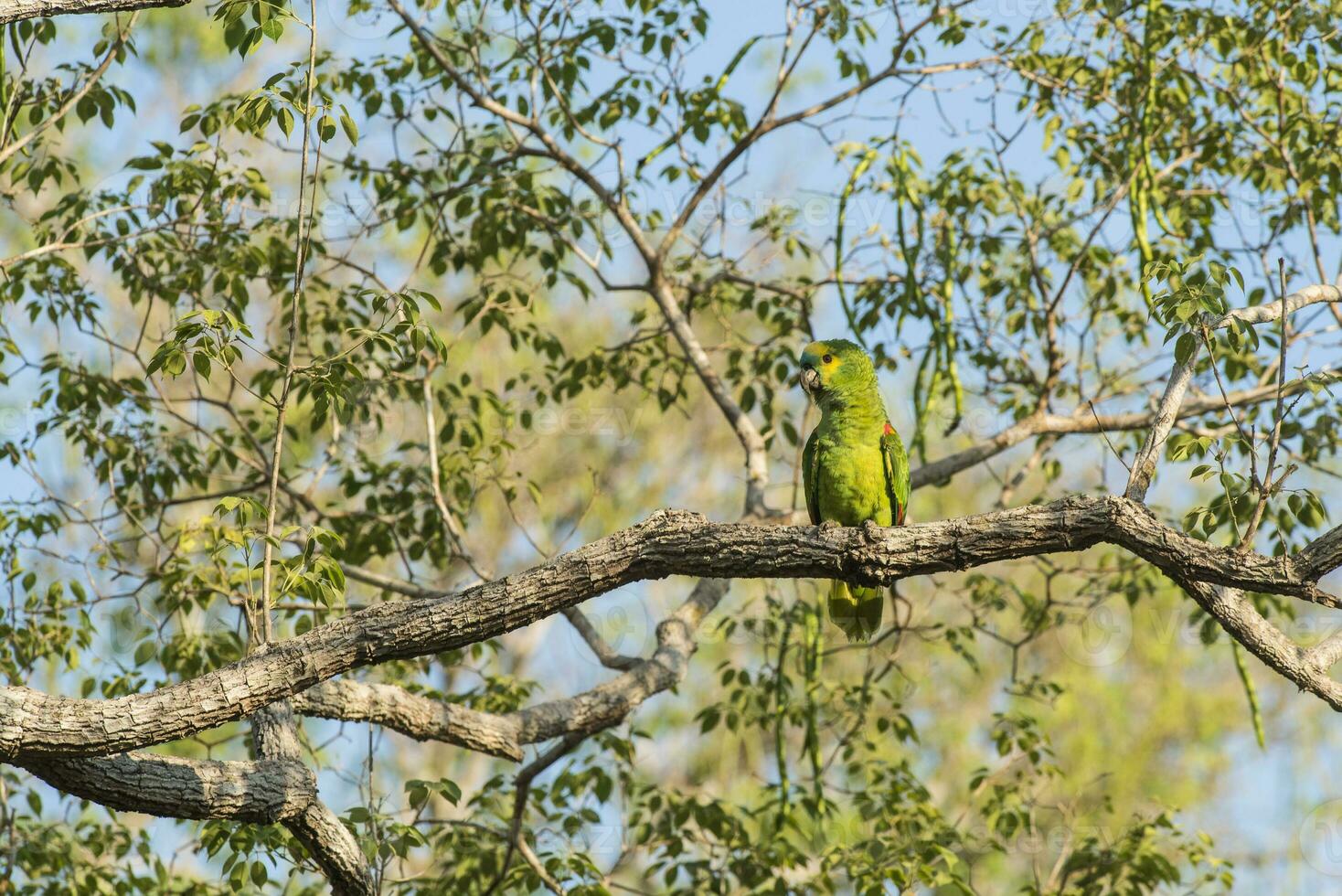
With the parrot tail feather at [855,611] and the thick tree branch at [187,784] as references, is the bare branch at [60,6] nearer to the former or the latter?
the thick tree branch at [187,784]

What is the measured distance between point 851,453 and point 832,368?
31 centimetres

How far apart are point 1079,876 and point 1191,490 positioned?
10.9 m

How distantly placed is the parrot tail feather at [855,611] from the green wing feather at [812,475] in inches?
11.3

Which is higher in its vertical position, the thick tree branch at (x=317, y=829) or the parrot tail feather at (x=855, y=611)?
the parrot tail feather at (x=855, y=611)

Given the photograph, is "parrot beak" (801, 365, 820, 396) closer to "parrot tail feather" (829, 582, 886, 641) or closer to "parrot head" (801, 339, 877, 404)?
"parrot head" (801, 339, 877, 404)

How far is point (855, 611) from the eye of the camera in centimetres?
450

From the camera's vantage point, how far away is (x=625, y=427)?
47.0ft

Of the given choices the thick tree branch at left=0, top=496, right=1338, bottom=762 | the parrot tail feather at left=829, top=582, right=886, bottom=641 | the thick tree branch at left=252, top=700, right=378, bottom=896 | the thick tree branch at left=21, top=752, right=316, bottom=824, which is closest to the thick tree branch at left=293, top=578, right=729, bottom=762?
the thick tree branch at left=252, top=700, right=378, bottom=896

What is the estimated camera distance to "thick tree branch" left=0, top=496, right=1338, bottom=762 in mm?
3006

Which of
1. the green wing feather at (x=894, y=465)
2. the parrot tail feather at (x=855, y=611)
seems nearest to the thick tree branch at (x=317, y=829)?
the parrot tail feather at (x=855, y=611)

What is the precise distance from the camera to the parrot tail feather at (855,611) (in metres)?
4.47

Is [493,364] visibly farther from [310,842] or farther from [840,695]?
[310,842]

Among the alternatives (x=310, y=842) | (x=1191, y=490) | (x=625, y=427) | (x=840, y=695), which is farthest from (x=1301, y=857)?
(x=310, y=842)

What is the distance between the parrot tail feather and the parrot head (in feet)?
2.31
